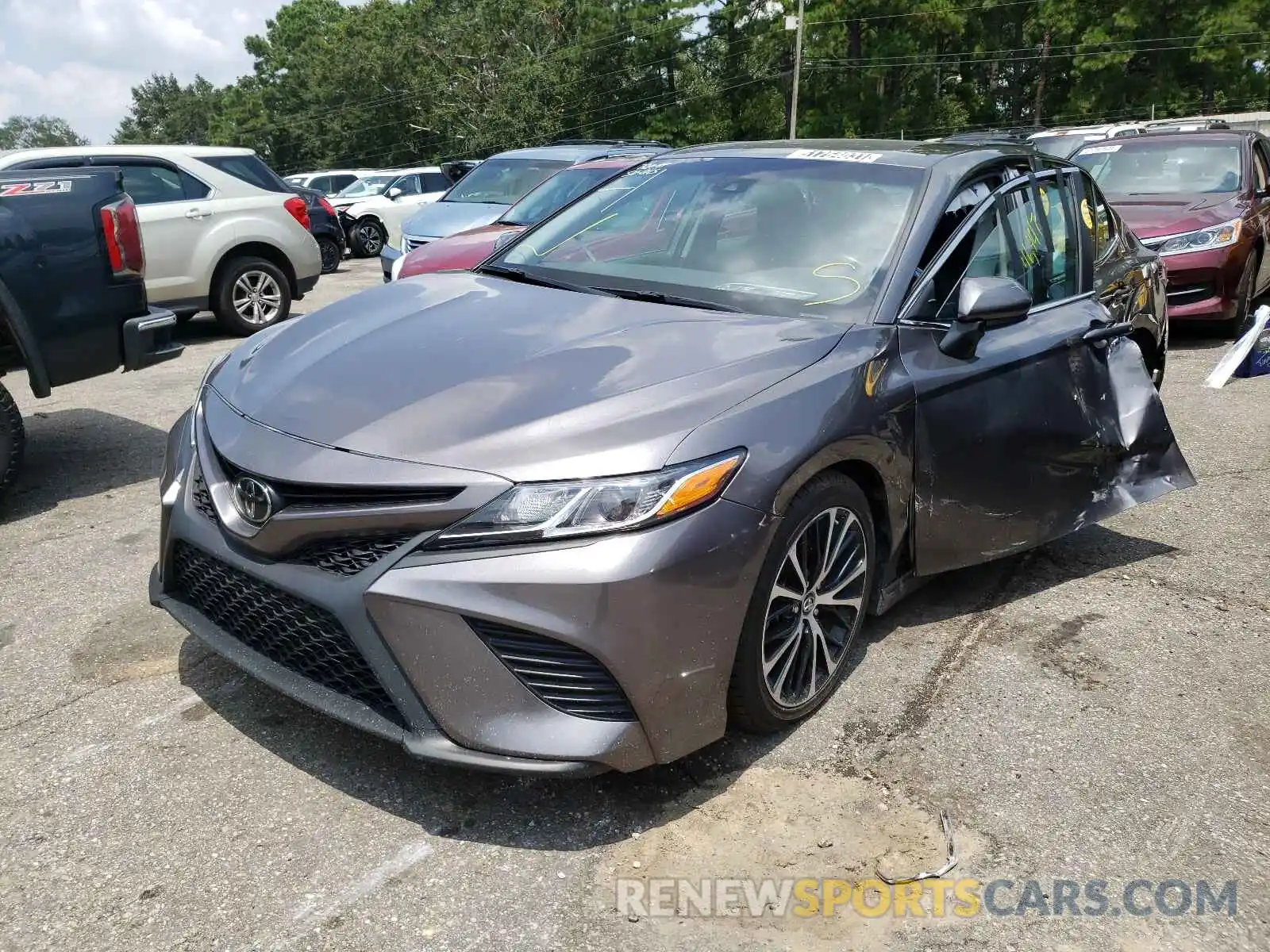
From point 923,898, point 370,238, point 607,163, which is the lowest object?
point 923,898

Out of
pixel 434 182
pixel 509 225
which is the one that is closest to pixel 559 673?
pixel 509 225

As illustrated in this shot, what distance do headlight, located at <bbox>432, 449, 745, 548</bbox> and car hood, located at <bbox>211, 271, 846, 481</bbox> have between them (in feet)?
0.11

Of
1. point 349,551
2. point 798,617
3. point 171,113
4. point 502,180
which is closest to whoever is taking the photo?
point 349,551

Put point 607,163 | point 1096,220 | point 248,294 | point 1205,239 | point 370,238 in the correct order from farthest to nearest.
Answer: point 370,238 → point 607,163 → point 248,294 → point 1205,239 → point 1096,220

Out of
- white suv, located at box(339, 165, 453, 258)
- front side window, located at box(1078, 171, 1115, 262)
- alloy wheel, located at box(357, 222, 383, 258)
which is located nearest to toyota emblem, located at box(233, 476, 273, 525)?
front side window, located at box(1078, 171, 1115, 262)

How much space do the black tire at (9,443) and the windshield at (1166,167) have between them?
8693mm

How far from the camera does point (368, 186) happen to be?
69.1 feet

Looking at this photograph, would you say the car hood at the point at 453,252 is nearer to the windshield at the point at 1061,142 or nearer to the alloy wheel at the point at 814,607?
the alloy wheel at the point at 814,607

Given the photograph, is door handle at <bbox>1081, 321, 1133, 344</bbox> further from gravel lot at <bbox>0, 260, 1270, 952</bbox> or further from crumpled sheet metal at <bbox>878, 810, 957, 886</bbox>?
crumpled sheet metal at <bbox>878, 810, 957, 886</bbox>

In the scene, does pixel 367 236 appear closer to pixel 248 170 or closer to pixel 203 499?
pixel 248 170

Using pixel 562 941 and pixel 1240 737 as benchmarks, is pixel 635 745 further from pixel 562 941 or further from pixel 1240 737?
pixel 1240 737

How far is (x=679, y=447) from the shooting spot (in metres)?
2.47

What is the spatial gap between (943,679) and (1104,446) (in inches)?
49.0

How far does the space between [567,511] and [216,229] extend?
25.1 ft
